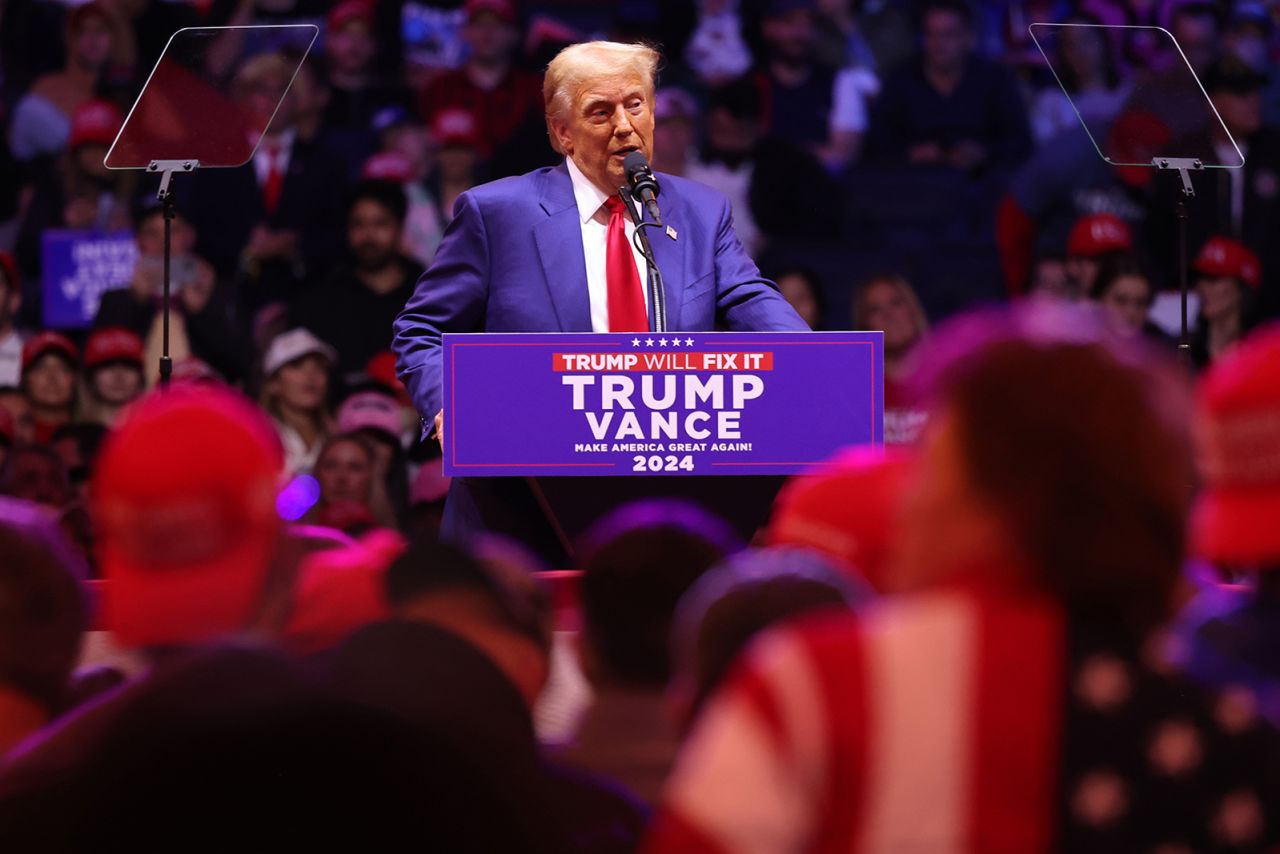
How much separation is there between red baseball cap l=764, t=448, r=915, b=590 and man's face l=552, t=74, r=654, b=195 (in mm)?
2058

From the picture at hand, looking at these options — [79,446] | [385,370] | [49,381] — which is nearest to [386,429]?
[385,370]

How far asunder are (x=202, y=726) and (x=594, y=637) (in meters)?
0.51

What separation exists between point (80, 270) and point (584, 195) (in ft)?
13.6

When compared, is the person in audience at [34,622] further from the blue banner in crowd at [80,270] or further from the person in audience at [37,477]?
the blue banner in crowd at [80,270]

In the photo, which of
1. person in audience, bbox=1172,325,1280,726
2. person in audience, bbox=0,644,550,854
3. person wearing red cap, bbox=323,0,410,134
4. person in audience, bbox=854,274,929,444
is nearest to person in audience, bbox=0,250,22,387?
person wearing red cap, bbox=323,0,410,134

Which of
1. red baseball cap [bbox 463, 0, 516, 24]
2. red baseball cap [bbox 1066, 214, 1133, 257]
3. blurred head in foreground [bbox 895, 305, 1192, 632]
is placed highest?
red baseball cap [bbox 463, 0, 516, 24]

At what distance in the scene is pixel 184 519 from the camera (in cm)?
135

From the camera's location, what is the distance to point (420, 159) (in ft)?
25.4

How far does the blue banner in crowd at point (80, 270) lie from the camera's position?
23.6ft

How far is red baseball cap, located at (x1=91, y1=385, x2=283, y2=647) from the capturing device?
4.44 ft

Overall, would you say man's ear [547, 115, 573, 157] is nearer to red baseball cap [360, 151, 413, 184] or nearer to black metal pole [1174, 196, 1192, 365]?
black metal pole [1174, 196, 1192, 365]

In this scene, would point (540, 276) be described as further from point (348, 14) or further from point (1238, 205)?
point (348, 14)

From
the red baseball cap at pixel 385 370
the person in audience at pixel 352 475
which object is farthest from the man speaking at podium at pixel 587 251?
the red baseball cap at pixel 385 370

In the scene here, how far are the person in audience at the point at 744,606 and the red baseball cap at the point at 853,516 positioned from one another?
0.26ft
